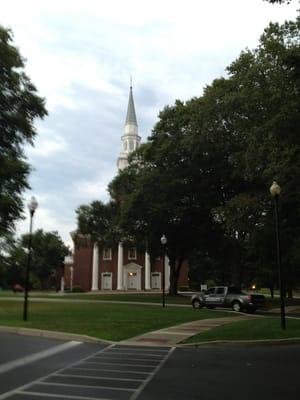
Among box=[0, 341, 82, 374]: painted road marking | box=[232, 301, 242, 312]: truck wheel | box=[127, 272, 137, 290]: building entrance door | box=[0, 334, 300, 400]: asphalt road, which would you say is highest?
box=[127, 272, 137, 290]: building entrance door

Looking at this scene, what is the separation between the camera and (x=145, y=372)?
1021 centimetres

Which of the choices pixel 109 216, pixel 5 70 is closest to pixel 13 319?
pixel 5 70

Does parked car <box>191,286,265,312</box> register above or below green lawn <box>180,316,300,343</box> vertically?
above

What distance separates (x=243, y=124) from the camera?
35594 mm

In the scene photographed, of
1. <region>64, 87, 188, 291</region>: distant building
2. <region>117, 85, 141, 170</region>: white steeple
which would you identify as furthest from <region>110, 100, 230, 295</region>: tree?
<region>117, 85, 141, 170</region>: white steeple

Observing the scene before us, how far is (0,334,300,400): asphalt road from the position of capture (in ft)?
26.6

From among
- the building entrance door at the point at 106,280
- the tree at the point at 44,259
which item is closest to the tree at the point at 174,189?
the building entrance door at the point at 106,280

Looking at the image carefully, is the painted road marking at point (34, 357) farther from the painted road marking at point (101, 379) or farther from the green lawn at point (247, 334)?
the green lawn at point (247, 334)

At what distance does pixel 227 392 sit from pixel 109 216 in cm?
5206

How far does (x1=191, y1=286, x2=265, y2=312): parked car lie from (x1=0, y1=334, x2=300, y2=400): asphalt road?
61.4 feet

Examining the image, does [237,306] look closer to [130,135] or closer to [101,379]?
[101,379]

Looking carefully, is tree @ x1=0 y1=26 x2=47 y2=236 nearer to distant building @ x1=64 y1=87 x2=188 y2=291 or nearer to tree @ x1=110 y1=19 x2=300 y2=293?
tree @ x1=110 y1=19 x2=300 y2=293

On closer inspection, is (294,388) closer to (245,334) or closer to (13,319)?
(245,334)

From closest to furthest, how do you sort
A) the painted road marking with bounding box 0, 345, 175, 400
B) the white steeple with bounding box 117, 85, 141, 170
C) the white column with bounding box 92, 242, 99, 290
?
the painted road marking with bounding box 0, 345, 175, 400 < the white column with bounding box 92, 242, 99, 290 < the white steeple with bounding box 117, 85, 141, 170
